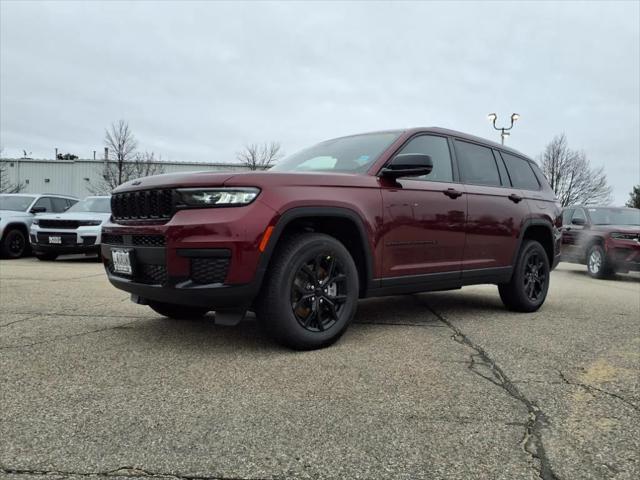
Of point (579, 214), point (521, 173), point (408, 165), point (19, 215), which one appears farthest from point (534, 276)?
point (19, 215)

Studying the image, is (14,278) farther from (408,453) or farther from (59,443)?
(408,453)

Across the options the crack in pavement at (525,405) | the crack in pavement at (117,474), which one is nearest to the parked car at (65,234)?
the crack in pavement at (525,405)

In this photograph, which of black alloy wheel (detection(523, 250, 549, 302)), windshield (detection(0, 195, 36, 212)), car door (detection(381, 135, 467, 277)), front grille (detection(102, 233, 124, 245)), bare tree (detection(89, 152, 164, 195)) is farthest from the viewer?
bare tree (detection(89, 152, 164, 195))

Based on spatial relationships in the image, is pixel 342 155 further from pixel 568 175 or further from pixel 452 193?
pixel 568 175

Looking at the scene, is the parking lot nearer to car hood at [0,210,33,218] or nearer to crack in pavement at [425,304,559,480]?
crack in pavement at [425,304,559,480]

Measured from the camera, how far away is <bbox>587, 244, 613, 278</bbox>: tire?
10.9m

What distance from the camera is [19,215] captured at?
12195mm

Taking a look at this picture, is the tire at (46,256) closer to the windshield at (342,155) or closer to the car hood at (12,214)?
the car hood at (12,214)

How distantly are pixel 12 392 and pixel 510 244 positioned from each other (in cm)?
439

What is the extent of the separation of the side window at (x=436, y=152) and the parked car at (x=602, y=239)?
7504mm

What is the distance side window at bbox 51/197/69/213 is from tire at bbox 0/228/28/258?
1372mm

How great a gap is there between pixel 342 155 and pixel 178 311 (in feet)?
6.24

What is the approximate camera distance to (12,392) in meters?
2.66

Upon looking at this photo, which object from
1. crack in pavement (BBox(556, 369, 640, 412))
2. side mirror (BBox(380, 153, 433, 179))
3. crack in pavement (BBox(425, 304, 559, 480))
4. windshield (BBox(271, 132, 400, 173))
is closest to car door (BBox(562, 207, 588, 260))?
crack in pavement (BBox(425, 304, 559, 480))
